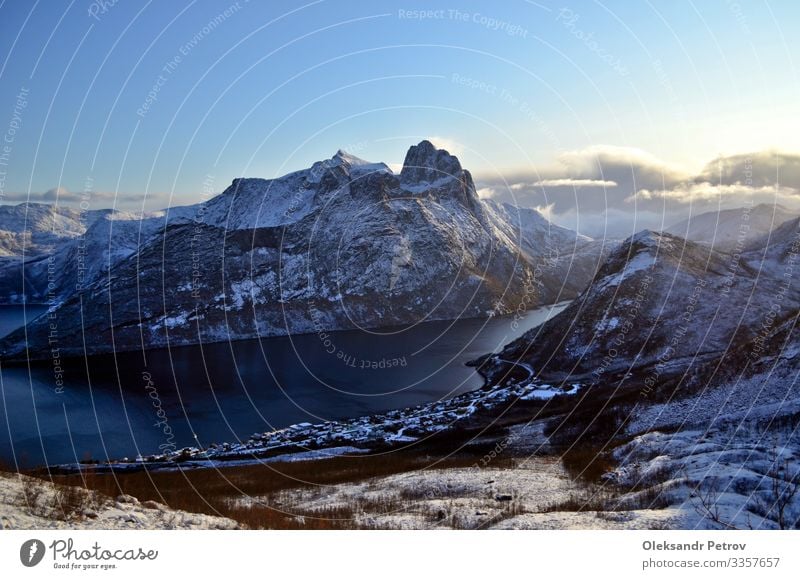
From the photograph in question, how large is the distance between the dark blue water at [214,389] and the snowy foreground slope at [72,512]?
42525 mm

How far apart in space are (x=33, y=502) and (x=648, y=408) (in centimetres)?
4641

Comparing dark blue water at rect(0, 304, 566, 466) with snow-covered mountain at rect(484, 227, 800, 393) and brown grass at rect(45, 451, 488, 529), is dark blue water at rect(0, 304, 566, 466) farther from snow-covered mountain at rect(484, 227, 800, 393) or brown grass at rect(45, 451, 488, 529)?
brown grass at rect(45, 451, 488, 529)

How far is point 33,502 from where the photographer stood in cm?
1588

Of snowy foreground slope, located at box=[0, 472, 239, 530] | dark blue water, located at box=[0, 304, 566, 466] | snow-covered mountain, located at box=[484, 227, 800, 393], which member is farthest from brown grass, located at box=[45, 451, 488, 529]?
snow-covered mountain, located at box=[484, 227, 800, 393]

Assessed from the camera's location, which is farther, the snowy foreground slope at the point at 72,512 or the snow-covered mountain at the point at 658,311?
the snow-covered mountain at the point at 658,311

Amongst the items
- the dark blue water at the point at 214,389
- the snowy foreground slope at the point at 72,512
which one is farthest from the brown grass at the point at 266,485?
the dark blue water at the point at 214,389

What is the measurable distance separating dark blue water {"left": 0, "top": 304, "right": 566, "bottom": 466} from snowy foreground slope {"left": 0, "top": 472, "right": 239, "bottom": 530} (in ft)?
140

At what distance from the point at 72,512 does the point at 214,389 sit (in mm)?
85855

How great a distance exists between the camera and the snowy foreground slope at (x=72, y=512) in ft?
50.6

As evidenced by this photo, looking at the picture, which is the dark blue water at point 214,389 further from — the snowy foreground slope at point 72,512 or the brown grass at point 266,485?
the snowy foreground slope at point 72,512

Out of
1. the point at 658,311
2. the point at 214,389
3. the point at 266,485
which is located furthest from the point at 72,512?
the point at 658,311

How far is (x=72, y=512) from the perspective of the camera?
15742 mm
